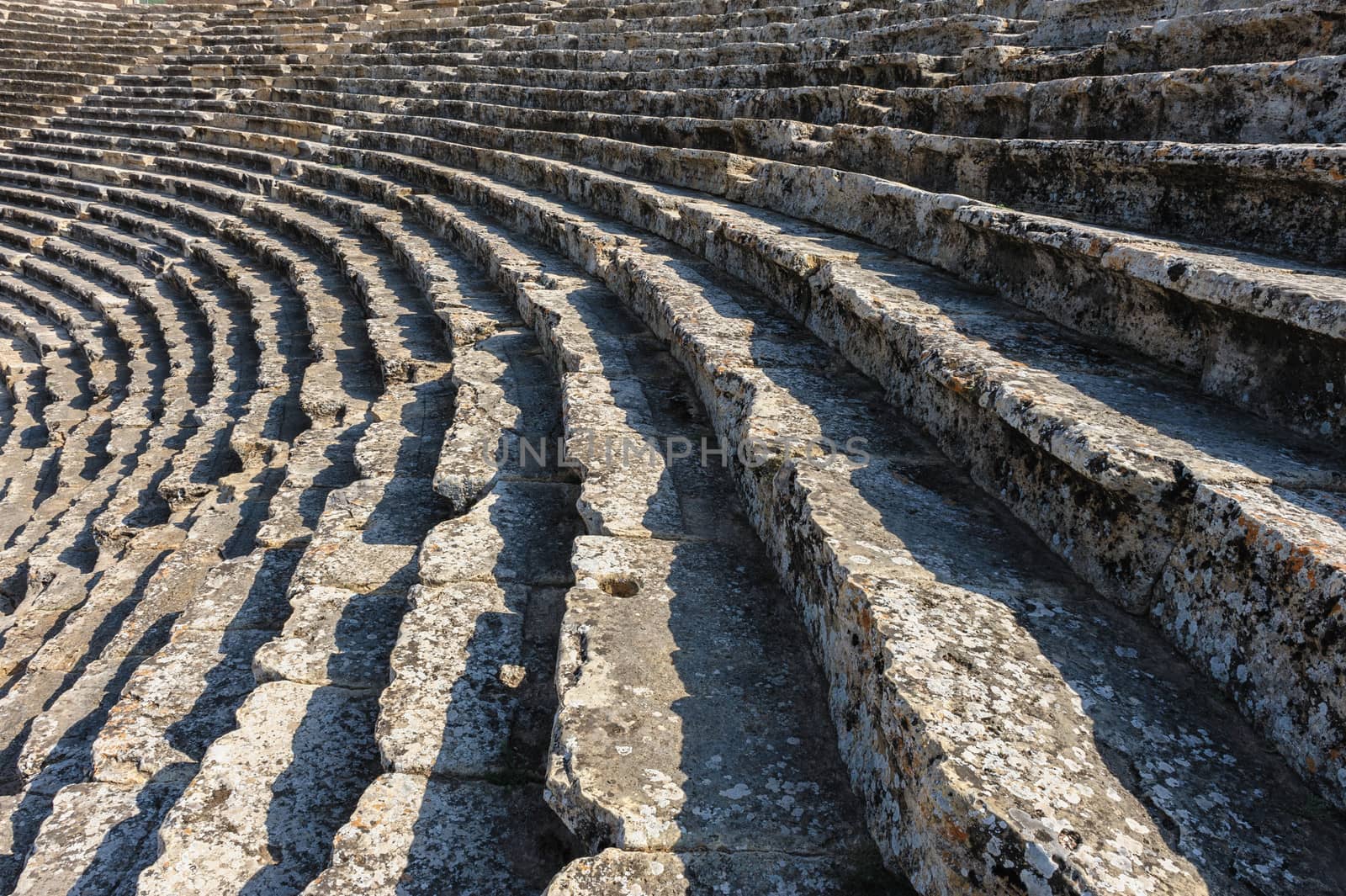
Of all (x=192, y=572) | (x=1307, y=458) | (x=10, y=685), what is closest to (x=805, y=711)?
(x=1307, y=458)

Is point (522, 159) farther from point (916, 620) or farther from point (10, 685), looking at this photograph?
point (916, 620)

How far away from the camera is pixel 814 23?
8.52m

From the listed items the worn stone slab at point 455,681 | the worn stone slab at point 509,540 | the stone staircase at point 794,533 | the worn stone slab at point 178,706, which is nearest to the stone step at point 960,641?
the stone staircase at point 794,533

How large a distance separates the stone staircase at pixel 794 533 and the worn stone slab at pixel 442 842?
1 centimetres

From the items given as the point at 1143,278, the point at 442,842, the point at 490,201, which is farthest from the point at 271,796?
the point at 490,201

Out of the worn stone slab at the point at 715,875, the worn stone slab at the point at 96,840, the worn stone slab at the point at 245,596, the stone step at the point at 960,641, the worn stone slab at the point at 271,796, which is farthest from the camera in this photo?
the worn stone slab at the point at 245,596

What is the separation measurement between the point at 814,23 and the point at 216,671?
24.9 feet

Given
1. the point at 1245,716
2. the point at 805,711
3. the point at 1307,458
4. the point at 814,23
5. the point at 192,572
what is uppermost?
the point at 814,23

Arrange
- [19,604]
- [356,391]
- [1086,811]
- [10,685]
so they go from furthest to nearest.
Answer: [356,391] < [19,604] < [10,685] < [1086,811]

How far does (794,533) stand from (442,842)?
1222mm

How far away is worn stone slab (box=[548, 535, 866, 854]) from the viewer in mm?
1937

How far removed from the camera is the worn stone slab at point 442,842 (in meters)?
2.06

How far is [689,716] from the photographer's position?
2232 mm

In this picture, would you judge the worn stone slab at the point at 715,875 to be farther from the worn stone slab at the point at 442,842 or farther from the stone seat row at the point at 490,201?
the worn stone slab at the point at 442,842
